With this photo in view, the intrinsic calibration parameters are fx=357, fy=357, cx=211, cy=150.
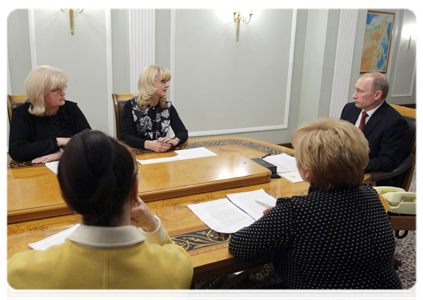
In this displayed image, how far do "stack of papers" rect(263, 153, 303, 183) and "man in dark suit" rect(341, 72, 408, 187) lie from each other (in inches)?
24.8

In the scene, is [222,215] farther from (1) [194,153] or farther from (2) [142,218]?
(1) [194,153]

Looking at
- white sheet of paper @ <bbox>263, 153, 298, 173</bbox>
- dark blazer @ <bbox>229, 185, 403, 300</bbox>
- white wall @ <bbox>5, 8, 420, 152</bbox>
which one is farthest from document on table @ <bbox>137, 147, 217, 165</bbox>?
white wall @ <bbox>5, 8, 420, 152</bbox>

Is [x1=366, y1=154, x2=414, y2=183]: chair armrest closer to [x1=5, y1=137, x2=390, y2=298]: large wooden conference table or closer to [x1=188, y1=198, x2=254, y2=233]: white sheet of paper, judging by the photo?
[x1=5, y1=137, x2=390, y2=298]: large wooden conference table

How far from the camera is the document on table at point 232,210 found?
59.0 inches

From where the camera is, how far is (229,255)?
50.9 inches

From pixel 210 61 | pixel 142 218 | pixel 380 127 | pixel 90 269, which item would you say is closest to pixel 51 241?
pixel 142 218

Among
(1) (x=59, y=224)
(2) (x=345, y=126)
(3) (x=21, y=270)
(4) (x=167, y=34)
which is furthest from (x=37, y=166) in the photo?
(4) (x=167, y=34)

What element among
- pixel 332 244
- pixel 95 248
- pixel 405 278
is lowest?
pixel 405 278

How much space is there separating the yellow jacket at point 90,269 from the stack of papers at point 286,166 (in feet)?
4.24

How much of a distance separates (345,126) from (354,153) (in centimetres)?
→ 11

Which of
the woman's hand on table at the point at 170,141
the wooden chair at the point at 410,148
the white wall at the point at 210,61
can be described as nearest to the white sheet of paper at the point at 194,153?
the woman's hand on table at the point at 170,141

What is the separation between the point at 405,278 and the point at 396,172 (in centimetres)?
72

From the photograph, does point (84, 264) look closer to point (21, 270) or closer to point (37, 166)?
point (21, 270)

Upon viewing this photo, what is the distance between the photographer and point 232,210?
1630mm
